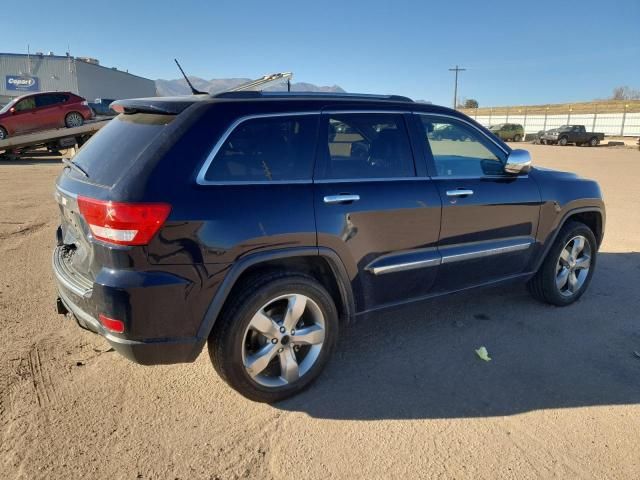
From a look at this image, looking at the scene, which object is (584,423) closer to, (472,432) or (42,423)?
(472,432)

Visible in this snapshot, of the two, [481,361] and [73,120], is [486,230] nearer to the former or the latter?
[481,361]

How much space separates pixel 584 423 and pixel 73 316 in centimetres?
309

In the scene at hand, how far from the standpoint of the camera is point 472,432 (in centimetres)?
277

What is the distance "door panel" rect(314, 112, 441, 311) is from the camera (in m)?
3.04

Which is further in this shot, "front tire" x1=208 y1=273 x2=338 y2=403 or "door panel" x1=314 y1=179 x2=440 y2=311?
"door panel" x1=314 y1=179 x2=440 y2=311

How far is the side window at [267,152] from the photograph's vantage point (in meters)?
2.74

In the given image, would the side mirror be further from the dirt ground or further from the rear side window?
the rear side window

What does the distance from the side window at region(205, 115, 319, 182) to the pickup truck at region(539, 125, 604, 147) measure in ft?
139

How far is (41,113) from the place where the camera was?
17250 mm

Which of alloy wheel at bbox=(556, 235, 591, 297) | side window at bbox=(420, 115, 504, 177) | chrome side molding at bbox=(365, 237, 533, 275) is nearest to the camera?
chrome side molding at bbox=(365, 237, 533, 275)

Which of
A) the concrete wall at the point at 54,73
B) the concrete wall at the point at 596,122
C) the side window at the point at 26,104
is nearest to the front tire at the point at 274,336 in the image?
the side window at the point at 26,104

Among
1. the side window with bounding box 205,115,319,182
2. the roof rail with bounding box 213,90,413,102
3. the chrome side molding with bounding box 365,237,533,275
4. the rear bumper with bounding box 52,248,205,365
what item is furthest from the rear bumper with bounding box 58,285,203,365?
the roof rail with bounding box 213,90,413,102

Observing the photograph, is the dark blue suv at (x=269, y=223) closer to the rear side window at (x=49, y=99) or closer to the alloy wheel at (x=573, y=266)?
the alloy wheel at (x=573, y=266)

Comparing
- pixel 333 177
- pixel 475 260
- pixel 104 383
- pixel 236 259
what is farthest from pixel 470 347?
pixel 104 383
